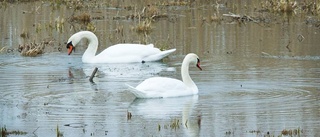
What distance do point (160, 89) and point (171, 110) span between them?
117 centimetres

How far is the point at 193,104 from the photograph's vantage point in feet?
44.2

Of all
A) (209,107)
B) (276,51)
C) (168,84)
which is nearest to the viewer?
(209,107)

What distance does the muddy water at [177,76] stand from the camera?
1166cm

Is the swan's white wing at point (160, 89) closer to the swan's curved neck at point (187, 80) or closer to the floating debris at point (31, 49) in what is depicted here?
the swan's curved neck at point (187, 80)

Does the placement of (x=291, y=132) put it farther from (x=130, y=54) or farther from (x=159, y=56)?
(x=130, y=54)

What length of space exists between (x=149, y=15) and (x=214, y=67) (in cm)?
1117

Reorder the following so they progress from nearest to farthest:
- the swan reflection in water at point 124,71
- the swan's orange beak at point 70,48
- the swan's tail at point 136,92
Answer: the swan's tail at point 136,92
the swan reflection in water at point 124,71
the swan's orange beak at point 70,48

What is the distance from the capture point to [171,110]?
12.9 m

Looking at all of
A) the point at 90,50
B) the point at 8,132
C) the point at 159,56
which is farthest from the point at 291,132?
the point at 90,50

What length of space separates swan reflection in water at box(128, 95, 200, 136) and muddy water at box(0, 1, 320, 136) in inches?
0.6

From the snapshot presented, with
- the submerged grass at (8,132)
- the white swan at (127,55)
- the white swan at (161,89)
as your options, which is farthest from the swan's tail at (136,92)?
the white swan at (127,55)

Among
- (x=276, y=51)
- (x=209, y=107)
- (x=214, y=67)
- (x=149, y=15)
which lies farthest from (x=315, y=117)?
(x=149, y=15)

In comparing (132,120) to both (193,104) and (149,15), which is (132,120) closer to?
(193,104)

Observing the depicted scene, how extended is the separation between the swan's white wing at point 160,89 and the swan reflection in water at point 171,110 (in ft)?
0.28
